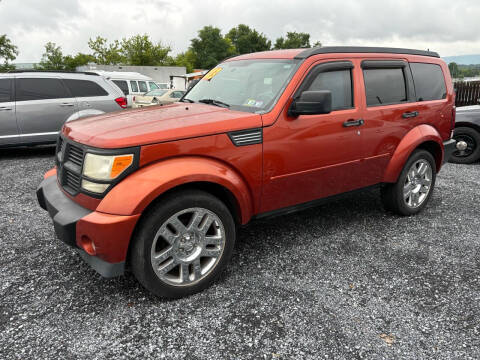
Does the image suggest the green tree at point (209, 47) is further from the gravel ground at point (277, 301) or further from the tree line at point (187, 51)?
the gravel ground at point (277, 301)

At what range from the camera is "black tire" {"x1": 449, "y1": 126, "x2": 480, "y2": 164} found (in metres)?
7.19

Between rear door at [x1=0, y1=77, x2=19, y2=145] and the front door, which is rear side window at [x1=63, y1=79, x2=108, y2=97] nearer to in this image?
rear door at [x1=0, y1=77, x2=19, y2=145]

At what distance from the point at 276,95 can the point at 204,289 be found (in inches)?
66.7

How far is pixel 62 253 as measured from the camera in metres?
3.40

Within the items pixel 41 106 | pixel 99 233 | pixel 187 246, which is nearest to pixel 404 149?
pixel 187 246

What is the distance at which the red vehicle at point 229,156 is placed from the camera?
94.9 inches

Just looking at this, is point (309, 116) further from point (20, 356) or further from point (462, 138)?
point (462, 138)

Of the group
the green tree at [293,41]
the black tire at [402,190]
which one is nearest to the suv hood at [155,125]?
the black tire at [402,190]

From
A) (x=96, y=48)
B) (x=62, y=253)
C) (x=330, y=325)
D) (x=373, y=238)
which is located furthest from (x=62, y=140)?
(x=96, y=48)

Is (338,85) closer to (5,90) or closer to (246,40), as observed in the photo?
(5,90)

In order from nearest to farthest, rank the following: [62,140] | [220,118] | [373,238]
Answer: [220,118] → [62,140] → [373,238]

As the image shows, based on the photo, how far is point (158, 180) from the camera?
2408 millimetres

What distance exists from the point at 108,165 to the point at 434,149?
3.85m

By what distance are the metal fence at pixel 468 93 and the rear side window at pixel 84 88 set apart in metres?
13.8
